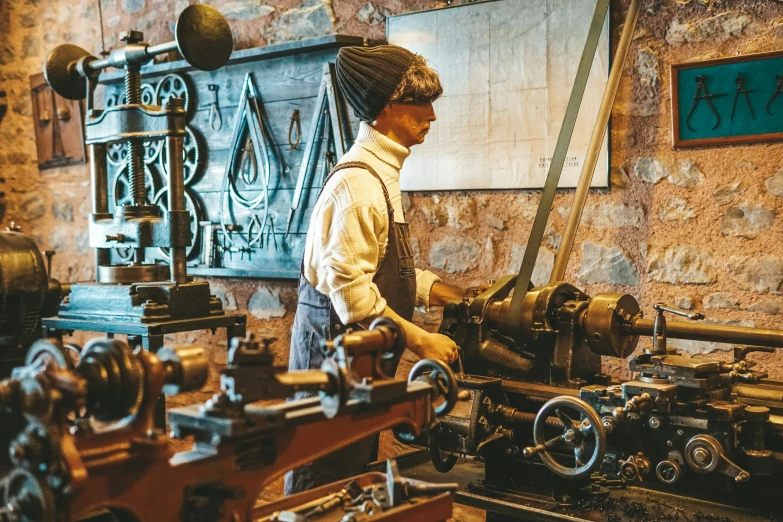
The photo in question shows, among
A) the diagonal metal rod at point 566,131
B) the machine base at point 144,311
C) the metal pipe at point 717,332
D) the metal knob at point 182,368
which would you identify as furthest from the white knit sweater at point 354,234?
the metal knob at point 182,368

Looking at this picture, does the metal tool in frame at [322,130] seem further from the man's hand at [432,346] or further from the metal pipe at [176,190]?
the man's hand at [432,346]

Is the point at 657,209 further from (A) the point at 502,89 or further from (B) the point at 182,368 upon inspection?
(B) the point at 182,368

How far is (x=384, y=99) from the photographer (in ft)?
8.33

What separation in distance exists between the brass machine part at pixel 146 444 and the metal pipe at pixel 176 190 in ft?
6.68

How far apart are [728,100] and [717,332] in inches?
44.8

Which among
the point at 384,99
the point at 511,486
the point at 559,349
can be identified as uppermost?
the point at 384,99

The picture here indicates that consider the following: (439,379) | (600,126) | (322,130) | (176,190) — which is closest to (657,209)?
(600,126)

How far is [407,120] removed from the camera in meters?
2.60

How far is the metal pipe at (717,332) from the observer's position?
2.02m

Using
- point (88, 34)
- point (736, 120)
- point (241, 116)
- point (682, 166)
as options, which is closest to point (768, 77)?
point (736, 120)

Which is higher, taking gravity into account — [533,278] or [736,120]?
[736,120]

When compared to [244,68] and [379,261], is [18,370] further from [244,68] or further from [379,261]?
[244,68]

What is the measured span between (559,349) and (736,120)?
122cm

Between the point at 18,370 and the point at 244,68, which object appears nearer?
the point at 18,370
